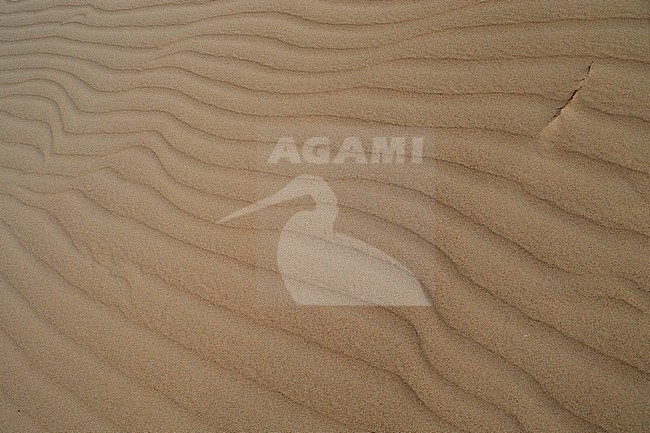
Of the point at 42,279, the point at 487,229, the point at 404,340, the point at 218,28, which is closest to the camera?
the point at 404,340

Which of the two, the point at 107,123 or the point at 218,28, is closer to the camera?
the point at 107,123

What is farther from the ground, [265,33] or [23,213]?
[265,33]

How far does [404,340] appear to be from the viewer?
192 centimetres

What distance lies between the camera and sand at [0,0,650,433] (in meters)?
1.81

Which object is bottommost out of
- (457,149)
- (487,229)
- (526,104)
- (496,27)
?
(487,229)

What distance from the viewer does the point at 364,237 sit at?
2.20m

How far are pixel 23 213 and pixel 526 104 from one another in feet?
7.70

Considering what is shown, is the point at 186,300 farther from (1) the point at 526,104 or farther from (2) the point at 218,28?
(2) the point at 218,28

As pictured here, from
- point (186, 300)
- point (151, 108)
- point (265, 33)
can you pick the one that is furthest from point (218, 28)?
point (186, 300)

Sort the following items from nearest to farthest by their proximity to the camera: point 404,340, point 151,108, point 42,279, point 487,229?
point 404,340, point 487,229, point 42,279, point 151,108

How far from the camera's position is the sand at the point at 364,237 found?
5.94 feet
